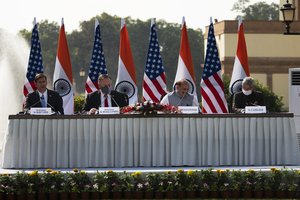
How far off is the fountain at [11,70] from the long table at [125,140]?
3511cm

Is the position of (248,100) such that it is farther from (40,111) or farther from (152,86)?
(152,86)

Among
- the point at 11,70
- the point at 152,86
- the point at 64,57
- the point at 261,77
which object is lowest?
the point at 152,86

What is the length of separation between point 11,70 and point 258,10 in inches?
3661

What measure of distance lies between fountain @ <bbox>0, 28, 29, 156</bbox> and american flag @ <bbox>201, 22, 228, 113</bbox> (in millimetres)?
26141

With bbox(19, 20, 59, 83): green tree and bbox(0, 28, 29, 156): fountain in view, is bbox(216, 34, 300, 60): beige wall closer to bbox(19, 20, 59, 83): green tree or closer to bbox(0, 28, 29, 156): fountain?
bbox(0, 28, 29, 156): fountain

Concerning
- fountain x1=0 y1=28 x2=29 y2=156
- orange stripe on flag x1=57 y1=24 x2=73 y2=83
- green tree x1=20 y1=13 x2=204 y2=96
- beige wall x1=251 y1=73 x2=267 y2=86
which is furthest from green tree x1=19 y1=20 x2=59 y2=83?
orange stripe on flag x1=57 y1=24 x2=73 y2=83

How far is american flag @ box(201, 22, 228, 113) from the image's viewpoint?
2680 cm

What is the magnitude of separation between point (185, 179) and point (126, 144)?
2832 mm

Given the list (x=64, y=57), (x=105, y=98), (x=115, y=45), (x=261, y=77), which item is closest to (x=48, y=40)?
(x=115, y=45)

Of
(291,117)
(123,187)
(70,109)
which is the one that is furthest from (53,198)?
(70,109)

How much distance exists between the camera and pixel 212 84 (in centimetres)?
2777

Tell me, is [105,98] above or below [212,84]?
below

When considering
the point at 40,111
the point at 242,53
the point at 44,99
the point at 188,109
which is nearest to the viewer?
the point at 40,111

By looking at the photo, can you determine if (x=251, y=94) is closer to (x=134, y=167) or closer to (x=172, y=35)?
(x=134, y=167)
